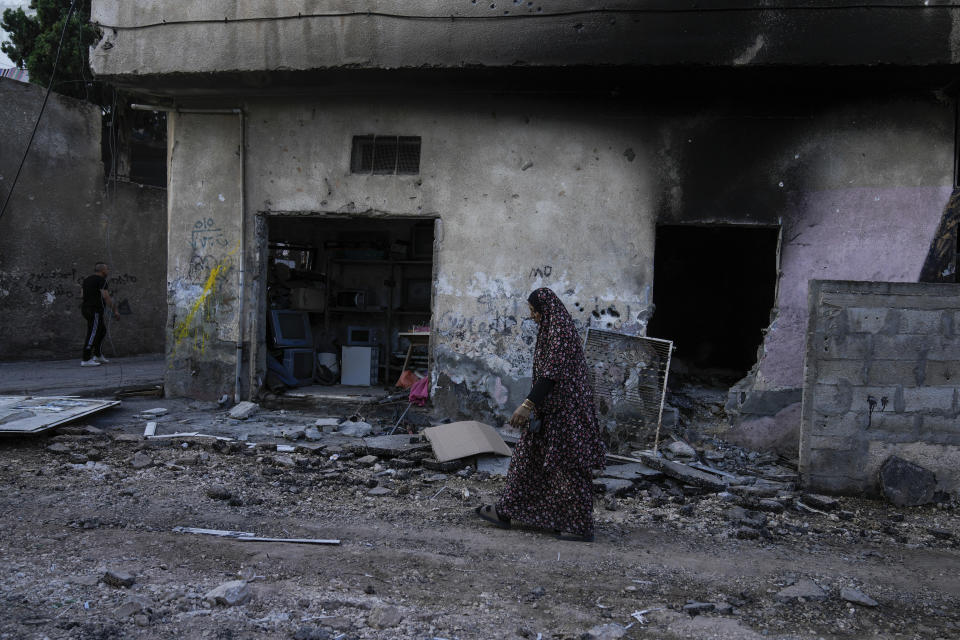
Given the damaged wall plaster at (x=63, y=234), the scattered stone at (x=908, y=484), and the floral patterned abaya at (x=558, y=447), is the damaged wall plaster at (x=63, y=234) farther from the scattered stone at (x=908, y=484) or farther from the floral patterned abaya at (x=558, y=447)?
the scattered stone at (x=908, y=484)

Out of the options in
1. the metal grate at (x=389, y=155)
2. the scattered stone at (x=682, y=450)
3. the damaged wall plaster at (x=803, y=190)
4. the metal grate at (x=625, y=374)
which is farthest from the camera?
the metal grate at (x=389, y=155)

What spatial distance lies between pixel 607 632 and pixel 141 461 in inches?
175

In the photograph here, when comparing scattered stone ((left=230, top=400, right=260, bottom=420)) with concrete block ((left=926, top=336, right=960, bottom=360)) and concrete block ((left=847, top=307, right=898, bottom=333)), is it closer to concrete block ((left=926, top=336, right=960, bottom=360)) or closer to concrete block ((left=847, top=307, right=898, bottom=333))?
concrete block ((left=847, top=307, right=898, bottom=333))

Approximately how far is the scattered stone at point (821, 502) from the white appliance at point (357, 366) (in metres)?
6.82

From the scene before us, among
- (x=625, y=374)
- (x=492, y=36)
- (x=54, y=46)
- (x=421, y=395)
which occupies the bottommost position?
(x=421, y=395)

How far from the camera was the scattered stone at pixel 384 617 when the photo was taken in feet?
9.71

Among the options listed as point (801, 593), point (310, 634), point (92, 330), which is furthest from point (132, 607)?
point (92, 330)

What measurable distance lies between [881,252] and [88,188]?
12.8 meters

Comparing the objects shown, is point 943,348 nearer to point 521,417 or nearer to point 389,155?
point 521,417

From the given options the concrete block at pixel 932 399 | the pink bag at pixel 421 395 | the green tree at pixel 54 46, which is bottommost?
the pink bag at pixel 421 395

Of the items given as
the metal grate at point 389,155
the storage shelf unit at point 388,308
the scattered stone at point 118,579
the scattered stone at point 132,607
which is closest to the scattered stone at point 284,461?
the scattered stone at point 118,579

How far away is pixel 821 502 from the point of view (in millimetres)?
5133

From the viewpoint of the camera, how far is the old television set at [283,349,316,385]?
9.95 m

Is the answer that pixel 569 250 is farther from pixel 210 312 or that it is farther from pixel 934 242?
pixel 210 312
